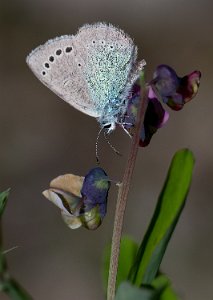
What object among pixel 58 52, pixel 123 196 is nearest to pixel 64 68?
Result: pixel 58 52

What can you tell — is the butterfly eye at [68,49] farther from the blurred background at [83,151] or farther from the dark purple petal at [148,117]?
the blurred background at [83,151]

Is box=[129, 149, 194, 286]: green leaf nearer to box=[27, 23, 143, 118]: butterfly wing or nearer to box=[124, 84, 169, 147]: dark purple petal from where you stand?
box=[124, 84, 169, 147]: dark purple petal

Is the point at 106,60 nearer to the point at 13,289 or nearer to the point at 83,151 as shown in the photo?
the point at 13,289

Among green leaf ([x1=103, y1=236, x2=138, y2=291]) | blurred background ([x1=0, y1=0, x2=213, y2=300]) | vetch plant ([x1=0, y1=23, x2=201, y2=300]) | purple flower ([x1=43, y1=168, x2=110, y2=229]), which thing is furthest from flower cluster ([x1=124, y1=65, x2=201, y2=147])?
blurred background ([x1=0, y1=0, x2=213, y2=300])

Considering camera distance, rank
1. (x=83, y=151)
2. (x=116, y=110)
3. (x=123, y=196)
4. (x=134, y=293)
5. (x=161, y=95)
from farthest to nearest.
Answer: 1. (x=83, y=151)
2. (x=116, y=110)
3. (x=161, y=95)
4. (x=123, y=196)
5. (x=134, y=293)

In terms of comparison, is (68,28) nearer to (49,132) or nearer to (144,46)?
(144,46)

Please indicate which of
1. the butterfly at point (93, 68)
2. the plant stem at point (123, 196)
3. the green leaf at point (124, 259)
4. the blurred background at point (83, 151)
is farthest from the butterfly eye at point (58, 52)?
the blurred background at point (83, 151)
